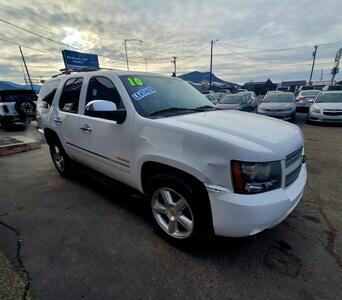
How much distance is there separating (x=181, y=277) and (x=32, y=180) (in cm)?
388

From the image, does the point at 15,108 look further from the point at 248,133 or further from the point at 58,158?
the point at 248,133

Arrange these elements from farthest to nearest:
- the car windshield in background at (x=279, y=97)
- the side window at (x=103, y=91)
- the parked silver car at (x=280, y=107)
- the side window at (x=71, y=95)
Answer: the car windshield in background at (x=279, y=97) < the parked silver car at (x=280, y=107) < the side window at (x=71, y=95) < the side window at (x=103, y=91)

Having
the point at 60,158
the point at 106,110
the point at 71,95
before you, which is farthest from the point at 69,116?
the point at 106,110

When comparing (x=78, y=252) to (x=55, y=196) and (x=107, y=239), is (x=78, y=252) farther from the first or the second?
(x=55, y=196)

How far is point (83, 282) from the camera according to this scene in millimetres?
2043

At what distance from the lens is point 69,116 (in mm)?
3664

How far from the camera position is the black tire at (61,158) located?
4.31 meters

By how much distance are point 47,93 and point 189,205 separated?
155 inches

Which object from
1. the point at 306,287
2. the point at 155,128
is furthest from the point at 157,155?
the point at 306,287

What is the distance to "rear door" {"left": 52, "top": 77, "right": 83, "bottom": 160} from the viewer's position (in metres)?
3.56

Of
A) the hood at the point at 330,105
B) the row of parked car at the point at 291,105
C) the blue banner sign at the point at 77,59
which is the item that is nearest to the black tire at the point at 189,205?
the row of parked car at the point at 291,105

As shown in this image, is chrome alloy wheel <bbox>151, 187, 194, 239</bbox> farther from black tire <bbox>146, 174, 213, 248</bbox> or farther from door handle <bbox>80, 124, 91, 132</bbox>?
door handle <bbox>80, 124, 91, 132</bbox>

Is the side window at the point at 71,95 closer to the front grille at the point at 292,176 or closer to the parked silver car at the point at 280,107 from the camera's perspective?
the front grille at the point at 292,176

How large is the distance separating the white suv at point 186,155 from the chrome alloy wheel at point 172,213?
0.04ft
